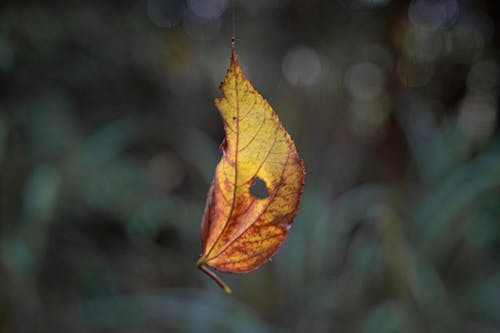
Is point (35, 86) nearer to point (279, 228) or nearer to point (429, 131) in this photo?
point (429, 131)

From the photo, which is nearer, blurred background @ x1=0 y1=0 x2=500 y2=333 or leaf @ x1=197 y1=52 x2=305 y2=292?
leaf @ x1=197 y1=52 x2=305 y2=292

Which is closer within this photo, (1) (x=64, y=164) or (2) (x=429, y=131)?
(1) (x=64, y=164)

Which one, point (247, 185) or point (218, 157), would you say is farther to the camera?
point (218, 157)

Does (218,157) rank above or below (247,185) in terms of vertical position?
above

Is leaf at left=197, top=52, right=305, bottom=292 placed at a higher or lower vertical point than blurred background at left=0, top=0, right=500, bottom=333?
lower

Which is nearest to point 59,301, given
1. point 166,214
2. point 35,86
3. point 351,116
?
point 166,214
